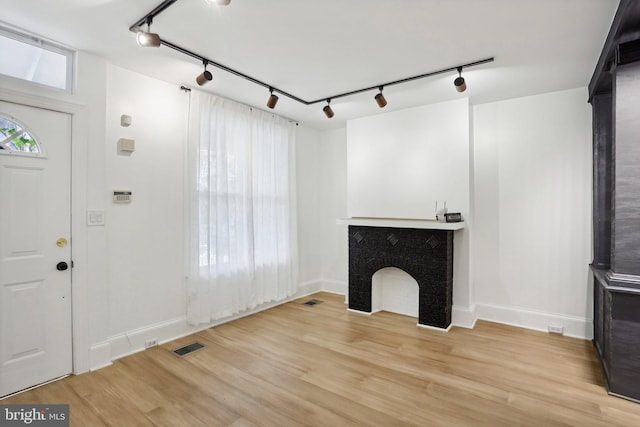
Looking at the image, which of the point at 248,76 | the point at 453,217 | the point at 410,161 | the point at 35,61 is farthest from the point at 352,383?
the point at 35,61

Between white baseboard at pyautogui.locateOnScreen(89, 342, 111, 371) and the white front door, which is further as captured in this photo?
white baseboard at pyautogui.locateOnScreen(89, 342, 111, 371)

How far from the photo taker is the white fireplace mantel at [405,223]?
3.65 metres

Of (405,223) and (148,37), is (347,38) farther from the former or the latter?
(405,223)

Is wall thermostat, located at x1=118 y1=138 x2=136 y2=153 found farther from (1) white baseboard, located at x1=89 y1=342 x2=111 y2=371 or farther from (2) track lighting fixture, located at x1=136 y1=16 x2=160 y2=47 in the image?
(1) white baseboard, located at x1=89 y1=342 x2=111 y2=371

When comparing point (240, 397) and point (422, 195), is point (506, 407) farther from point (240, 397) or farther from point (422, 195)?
point (422, 195)

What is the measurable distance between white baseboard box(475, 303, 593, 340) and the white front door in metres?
4.48

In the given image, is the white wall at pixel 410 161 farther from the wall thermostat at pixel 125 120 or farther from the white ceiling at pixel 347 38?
the wall thermostat at pixel 125 120

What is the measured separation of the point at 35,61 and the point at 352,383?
3611mm

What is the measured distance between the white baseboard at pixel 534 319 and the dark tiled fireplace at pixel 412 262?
616mm

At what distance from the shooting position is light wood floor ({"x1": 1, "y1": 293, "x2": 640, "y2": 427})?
217 cm

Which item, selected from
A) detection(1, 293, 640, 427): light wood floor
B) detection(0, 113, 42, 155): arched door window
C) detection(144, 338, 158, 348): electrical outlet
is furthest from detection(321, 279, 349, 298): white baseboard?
detection(0, 113, 42, 155): arched door window

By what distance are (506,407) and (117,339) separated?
3312 millimetres

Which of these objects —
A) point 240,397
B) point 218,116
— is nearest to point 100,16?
point 218,116

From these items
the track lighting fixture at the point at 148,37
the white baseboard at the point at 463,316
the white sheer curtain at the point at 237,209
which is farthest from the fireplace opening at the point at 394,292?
the track lighting fixture at the point at 148,37
